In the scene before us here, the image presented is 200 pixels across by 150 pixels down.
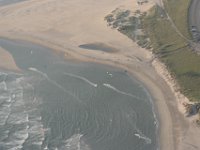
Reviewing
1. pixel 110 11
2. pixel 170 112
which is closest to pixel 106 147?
pixel 170 112

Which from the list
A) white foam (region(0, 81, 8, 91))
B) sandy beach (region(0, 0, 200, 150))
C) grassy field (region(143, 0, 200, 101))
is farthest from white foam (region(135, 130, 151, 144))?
white foam (region(0, 81, 8, 91))

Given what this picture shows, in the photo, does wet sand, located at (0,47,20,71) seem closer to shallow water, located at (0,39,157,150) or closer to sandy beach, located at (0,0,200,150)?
sandy beach, located at (0,0,200,150)

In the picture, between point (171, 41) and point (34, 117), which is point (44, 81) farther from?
point (171, 41)

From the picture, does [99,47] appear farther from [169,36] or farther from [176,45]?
[176,45]

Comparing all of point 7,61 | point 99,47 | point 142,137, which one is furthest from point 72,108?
point 7,61

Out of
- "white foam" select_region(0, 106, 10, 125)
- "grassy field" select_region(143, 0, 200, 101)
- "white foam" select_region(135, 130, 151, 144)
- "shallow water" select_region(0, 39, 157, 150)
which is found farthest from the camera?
"grassy field" select_region(143, 0, 200, 101)
